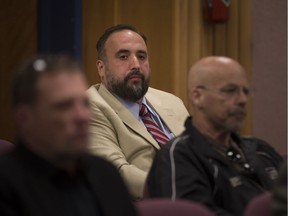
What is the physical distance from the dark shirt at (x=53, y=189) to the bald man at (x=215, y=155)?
0.70 metres

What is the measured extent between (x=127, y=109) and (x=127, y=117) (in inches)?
2.5

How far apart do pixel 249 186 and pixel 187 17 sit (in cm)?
204

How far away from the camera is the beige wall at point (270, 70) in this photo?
4.85 m

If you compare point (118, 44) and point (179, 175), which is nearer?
point (179, 175)

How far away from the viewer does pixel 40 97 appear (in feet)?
5.67

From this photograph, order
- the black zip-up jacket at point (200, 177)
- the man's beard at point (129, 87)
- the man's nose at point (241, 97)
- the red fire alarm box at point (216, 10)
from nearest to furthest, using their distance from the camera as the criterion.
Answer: the black zip-up jacket at point (200, 177) < the man's nose at point (241, 97) < the man's beard at point (129, 87) < the red fire alarm box at point (216, 10)

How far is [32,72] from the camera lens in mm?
1748

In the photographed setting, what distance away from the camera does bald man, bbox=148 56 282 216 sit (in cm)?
258

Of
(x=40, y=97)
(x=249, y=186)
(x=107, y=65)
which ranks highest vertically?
(x=40, y=97)

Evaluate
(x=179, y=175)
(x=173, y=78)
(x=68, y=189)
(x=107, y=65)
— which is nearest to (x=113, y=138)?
(x=107, y=65)

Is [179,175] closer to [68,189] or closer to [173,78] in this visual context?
[68,189]

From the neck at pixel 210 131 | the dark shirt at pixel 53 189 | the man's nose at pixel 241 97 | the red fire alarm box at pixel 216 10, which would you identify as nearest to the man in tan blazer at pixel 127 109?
the neck at pixel 210 131

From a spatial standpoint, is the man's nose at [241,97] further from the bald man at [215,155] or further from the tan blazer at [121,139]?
the tan blazer at [121,139]

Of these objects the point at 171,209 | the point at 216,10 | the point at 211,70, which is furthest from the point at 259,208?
the point at 216,10
